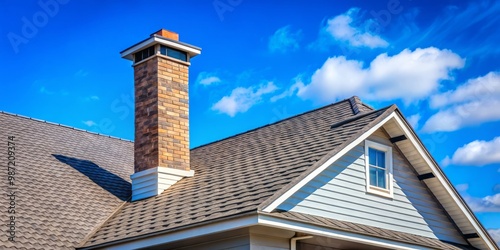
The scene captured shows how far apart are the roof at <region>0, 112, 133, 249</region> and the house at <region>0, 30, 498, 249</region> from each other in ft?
0.10

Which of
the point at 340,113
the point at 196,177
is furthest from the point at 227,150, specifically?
the point at 340,113

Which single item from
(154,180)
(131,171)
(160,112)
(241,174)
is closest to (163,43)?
(160,112)

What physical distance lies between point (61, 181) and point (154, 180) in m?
1.94

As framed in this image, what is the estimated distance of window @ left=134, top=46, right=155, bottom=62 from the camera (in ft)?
48.1

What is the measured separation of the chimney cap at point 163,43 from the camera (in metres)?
14.5

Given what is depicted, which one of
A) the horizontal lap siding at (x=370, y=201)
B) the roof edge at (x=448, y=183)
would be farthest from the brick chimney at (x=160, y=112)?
the roof edge at (x=448, y=183)

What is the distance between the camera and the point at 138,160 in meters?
14.2

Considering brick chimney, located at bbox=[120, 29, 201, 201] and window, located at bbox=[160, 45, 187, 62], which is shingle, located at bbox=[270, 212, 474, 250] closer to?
brick chimney, located at bbox=[120, 29, 201, 201]

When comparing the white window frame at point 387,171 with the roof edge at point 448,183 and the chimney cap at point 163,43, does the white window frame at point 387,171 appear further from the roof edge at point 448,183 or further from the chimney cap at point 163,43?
the chimney cap at point 163,43

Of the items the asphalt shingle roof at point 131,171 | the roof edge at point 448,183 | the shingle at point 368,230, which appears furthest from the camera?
the roof edge at point 448,183

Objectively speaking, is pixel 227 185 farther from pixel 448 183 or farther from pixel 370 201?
pixel 448 183

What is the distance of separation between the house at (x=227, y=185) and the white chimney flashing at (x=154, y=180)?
0.02 m

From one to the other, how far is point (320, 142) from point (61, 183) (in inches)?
203

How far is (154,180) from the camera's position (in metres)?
13.7
